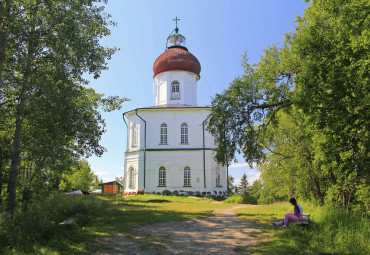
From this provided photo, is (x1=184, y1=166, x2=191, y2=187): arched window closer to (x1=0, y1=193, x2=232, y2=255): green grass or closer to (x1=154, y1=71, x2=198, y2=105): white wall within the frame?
(x1=154, y1=71, x2=198, y2=105): white wall

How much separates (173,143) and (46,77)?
19.4 m

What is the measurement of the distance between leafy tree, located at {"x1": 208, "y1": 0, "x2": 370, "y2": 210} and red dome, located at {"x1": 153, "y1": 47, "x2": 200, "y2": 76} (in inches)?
727

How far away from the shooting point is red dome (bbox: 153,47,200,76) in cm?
2967

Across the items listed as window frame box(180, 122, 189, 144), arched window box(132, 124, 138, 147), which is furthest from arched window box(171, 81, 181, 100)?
arched window box(132, 124, 138, 147)

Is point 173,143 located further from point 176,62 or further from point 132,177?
point 176,62

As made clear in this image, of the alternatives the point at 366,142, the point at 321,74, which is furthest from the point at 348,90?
the point at 366,142

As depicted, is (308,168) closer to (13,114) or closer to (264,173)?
(264,173)

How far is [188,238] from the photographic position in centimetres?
805

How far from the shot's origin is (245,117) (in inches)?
431

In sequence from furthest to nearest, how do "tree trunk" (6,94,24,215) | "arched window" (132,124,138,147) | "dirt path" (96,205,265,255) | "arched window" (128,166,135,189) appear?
"arched window" (132,124,138,147), "arched window" (128,166,135,189), "tree trunk" (6,94,24,215), "dirt path" (96,205,265,255)

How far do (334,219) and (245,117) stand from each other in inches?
173

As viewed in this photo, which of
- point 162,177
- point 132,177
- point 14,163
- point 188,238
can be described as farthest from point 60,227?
point 132,177

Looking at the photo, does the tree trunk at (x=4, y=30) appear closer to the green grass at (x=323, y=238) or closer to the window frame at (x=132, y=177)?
the green grass at (x=323, y=238)

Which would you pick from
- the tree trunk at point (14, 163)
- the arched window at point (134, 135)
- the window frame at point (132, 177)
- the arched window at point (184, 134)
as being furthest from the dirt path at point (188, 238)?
the arched window at point (134, 135)
